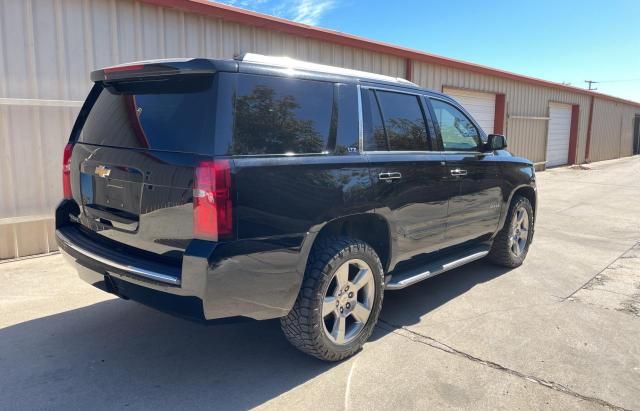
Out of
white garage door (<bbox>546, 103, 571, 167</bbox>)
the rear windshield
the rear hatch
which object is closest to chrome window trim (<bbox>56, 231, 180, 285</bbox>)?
the rear hatch

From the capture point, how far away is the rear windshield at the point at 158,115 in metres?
2.77

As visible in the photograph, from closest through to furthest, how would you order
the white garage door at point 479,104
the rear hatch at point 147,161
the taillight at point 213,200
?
the taillight at point 213,200 → the rear hatch at point 147,161 → the white garage door at point 479,104

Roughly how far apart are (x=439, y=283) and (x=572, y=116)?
20122 mm

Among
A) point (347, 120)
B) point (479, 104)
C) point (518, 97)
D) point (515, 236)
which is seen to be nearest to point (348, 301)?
point (347, 120)

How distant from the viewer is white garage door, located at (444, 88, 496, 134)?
552 inches

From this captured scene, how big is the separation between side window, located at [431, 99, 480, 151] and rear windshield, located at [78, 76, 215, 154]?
97.1 inches

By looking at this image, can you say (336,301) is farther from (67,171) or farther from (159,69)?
(67,171)

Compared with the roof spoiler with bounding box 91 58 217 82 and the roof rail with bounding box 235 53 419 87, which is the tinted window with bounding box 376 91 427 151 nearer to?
the roof rail with bounding box 235 53 419 87

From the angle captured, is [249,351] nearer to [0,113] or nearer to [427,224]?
[427,224]

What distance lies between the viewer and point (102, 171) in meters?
3.18

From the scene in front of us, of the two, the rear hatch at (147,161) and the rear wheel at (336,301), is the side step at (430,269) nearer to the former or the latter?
the rear wheel at (336,301)

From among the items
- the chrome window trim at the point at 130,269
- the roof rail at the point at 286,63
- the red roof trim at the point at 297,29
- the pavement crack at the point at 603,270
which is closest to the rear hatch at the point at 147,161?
the chrome window trim at the point at 130,269

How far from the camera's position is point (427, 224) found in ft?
13.7

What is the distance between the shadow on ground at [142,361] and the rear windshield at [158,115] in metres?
1.50
